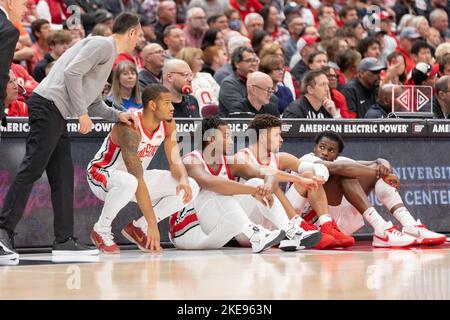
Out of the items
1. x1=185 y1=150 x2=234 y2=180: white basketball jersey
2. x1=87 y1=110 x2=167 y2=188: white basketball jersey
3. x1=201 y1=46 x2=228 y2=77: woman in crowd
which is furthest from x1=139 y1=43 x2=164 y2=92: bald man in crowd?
Result: x1=87 y1=110 x2=167 y2=188: white basketball jersey

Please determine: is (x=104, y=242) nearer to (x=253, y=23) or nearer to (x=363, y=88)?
(x=363, y=88)

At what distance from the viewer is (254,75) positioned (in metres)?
12.2

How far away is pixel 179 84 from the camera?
466 inches

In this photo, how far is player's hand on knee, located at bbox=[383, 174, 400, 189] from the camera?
11.0 m

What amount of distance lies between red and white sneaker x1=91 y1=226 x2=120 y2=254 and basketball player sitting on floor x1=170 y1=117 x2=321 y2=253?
0.75 meters

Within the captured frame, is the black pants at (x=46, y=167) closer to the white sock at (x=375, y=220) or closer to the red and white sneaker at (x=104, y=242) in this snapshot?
the red and white sneaker at (x=104, y=242)

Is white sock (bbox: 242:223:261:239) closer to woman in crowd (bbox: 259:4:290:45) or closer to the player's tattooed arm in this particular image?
the player's tattooed arm

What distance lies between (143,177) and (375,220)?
91.4 inches

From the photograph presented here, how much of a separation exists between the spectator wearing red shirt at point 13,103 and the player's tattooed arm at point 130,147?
1.19m

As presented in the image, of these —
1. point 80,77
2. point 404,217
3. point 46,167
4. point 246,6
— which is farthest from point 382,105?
point 246,6

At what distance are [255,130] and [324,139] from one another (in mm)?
717

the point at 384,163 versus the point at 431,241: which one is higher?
the point at 384,163
